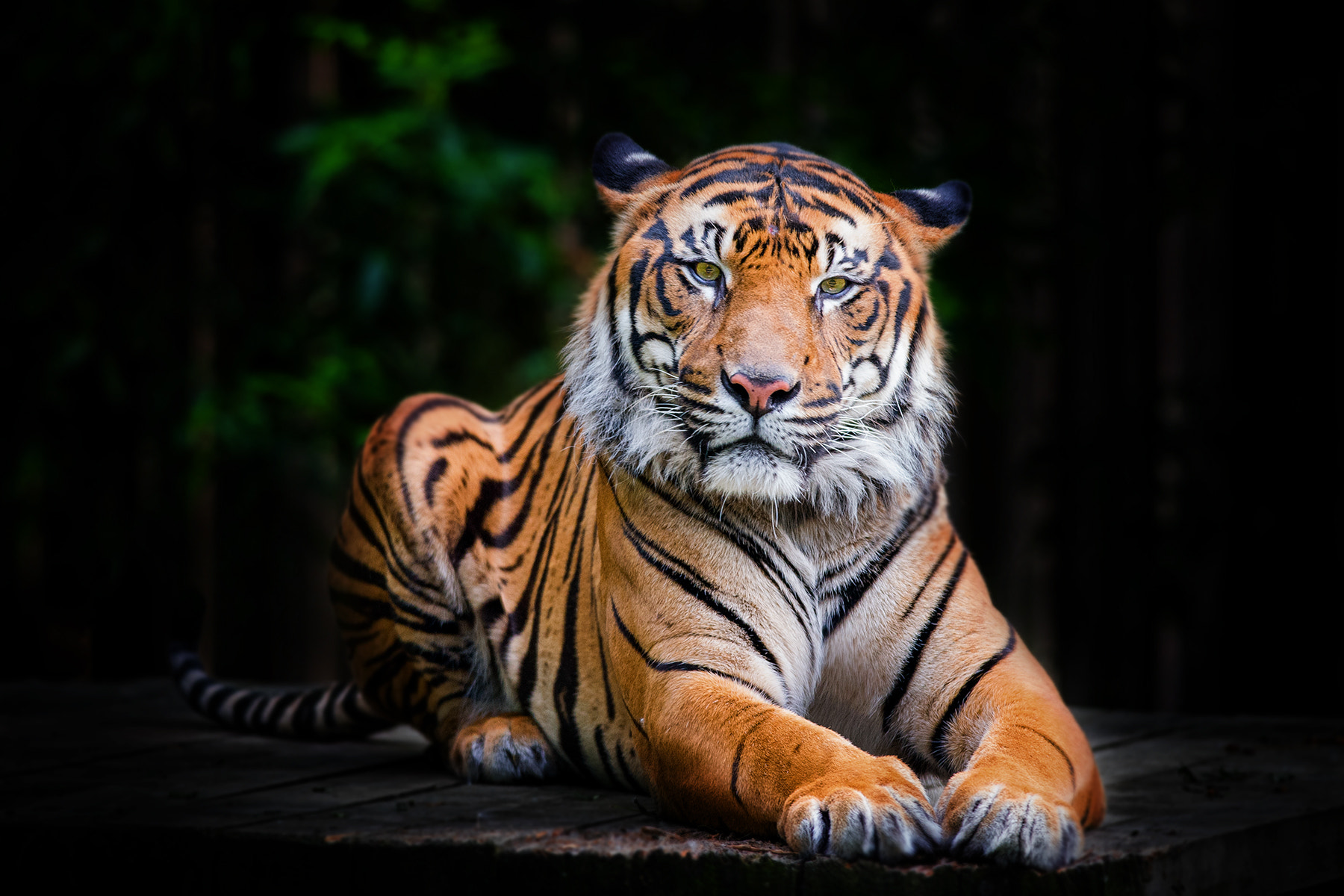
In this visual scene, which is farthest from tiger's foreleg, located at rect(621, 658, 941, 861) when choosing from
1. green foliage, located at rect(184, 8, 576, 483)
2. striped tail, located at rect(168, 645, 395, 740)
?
green foliage, located at rect(184, 8, 576, 483)

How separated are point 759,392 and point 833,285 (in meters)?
0.34

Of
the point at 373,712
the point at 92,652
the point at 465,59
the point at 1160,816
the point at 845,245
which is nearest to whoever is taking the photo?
the point at 1160,816

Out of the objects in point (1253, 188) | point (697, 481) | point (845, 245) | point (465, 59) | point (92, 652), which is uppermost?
point (465, 59)

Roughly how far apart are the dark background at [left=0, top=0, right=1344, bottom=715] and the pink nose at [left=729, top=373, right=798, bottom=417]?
141 inches

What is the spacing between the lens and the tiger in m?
2.30

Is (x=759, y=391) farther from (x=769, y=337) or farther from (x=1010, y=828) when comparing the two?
(x=1010, y=828)

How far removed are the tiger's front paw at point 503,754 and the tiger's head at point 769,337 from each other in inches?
28.2

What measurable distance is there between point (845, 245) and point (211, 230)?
4.95 m

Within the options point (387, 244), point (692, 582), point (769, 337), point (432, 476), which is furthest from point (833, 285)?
point (387, 244)

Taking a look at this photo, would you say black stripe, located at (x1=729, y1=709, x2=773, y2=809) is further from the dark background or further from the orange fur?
the dark background

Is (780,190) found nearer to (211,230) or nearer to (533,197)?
(533,197)

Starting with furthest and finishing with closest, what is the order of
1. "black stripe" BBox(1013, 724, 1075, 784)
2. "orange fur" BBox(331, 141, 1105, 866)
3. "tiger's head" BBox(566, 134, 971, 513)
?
"tiger's head" BBox(566, 134, 971, 513), "orange fur" BBox(331, 141, 1105, 866), "black stripe" BBox(1013, 724, 1075, 784)

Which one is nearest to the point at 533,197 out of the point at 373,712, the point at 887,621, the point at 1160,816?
the point at 373,712

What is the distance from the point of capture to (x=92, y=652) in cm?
666
